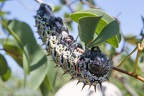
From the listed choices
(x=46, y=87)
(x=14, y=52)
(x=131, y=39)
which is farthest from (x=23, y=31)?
(x=131, y=39)

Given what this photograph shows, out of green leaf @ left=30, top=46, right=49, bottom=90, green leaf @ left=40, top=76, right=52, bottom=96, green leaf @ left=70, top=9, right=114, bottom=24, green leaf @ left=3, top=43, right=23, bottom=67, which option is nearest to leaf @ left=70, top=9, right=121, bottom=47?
green leaf @ left=70, top=9, right=114, bottom=24

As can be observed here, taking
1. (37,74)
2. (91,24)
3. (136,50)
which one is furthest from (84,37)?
(37,74)

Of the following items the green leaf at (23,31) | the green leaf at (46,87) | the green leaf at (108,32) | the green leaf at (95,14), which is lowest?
the green leaf at (46,87)

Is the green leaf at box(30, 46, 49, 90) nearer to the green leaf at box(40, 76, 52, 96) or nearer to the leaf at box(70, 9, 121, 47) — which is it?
the green leaf at box(40, 76, 52, 96)

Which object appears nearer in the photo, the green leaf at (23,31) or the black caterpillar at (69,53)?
the black caterpillar at (69,53)

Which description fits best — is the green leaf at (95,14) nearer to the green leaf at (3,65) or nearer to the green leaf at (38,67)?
the green leaf at (38,67)

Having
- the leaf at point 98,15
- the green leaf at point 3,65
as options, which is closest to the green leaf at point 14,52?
the green leaf at point 3,65
